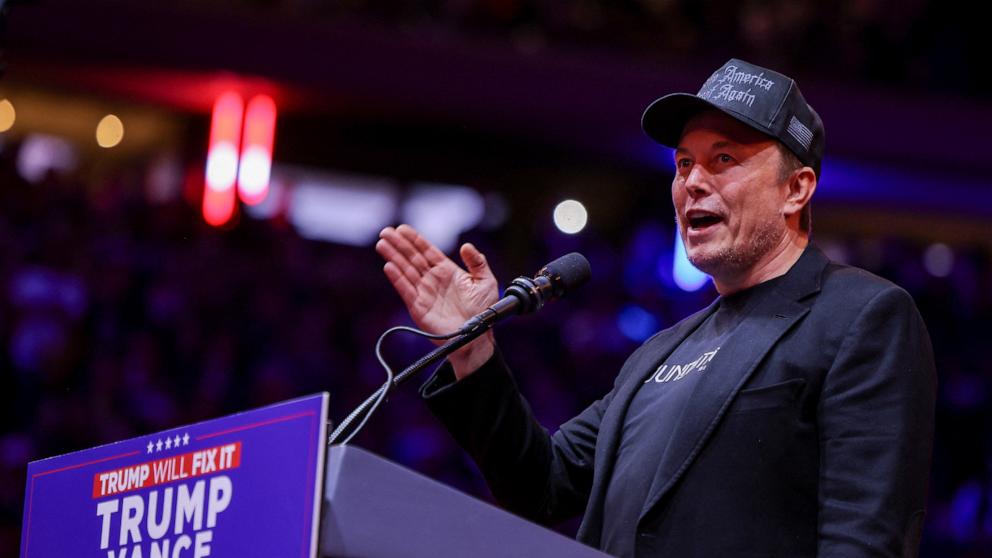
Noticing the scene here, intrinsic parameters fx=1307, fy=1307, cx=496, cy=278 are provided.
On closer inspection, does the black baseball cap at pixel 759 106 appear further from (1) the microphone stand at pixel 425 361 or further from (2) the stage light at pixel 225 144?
(2) the stage light at pixel 225 144

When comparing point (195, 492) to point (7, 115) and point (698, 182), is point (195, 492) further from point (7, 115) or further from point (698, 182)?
point (7, 115)

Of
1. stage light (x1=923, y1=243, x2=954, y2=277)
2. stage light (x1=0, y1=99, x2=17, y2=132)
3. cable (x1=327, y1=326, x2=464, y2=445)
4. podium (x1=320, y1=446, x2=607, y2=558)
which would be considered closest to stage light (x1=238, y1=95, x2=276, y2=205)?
stage light (x1=0, y1=99, x2=17, y2=132)

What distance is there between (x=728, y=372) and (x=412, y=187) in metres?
7.43

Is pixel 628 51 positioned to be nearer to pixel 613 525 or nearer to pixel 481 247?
pixel 481 247

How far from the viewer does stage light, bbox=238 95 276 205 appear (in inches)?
318

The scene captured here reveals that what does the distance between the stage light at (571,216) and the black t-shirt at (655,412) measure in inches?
256

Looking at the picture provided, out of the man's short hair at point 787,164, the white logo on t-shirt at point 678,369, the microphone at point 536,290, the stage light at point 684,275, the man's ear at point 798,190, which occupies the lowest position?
the white logo on t-shirt at point 678,369

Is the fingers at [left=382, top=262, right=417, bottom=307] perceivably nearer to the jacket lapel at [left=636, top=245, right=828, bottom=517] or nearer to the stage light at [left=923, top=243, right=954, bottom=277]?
the jacket lapel at [left=636, top=245, right=828, bottom=517]

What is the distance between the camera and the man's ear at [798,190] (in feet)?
6.57

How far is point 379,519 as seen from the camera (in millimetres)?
1293

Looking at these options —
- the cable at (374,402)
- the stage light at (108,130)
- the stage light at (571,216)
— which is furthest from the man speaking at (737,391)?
the stage light at (108,130)

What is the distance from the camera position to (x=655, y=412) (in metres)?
1.92

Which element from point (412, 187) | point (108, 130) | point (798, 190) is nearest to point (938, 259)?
point (412, 187)

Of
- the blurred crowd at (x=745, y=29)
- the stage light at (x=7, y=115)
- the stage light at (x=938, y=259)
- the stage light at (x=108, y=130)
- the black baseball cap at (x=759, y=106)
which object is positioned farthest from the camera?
the stage light at (x=108, y=130)
